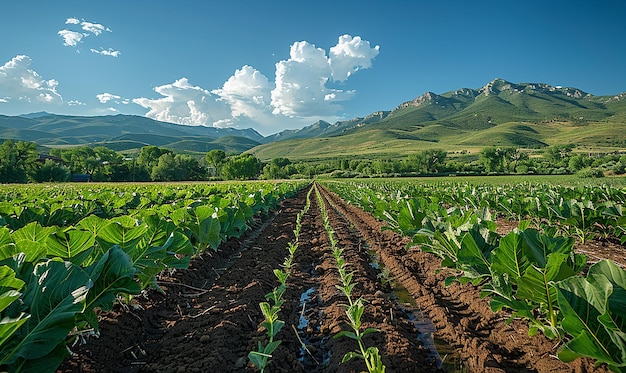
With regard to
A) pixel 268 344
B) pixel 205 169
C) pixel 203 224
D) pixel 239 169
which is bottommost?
pixel 205 169

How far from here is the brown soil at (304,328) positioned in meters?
2.83

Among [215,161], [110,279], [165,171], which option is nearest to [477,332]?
[110,279]

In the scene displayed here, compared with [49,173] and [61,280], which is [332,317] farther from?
[49,173]

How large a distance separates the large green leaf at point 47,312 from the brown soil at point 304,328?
44.5 inches

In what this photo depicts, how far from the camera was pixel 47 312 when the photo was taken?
174 centimetres

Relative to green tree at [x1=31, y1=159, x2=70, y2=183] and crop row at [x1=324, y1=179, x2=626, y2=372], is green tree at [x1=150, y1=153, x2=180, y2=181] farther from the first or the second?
crop row at [x1=324, y1=179, x2=626, y2=372]

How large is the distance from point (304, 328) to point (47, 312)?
2.70 meters

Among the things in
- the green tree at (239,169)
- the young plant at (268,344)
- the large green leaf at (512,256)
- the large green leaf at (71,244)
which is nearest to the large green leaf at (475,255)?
the large green leaf at (512,256)

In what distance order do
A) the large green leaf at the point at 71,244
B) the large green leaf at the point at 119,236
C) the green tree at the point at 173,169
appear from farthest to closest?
the green tree at the point at 173,169 < the large green leaf at the point at 119,236 < the large green leaf at the point at 71,244

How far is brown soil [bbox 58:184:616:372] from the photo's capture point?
2829 mm

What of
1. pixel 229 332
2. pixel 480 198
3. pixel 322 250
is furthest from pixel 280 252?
pixel 480 198

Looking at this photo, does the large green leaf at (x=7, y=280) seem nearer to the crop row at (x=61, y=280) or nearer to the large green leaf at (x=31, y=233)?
the crop row at (x=61, y=280)

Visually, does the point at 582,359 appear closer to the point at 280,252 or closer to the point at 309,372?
the point at 309,372

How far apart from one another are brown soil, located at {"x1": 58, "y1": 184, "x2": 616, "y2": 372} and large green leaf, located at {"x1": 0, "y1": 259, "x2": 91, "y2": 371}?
1.13 meters
